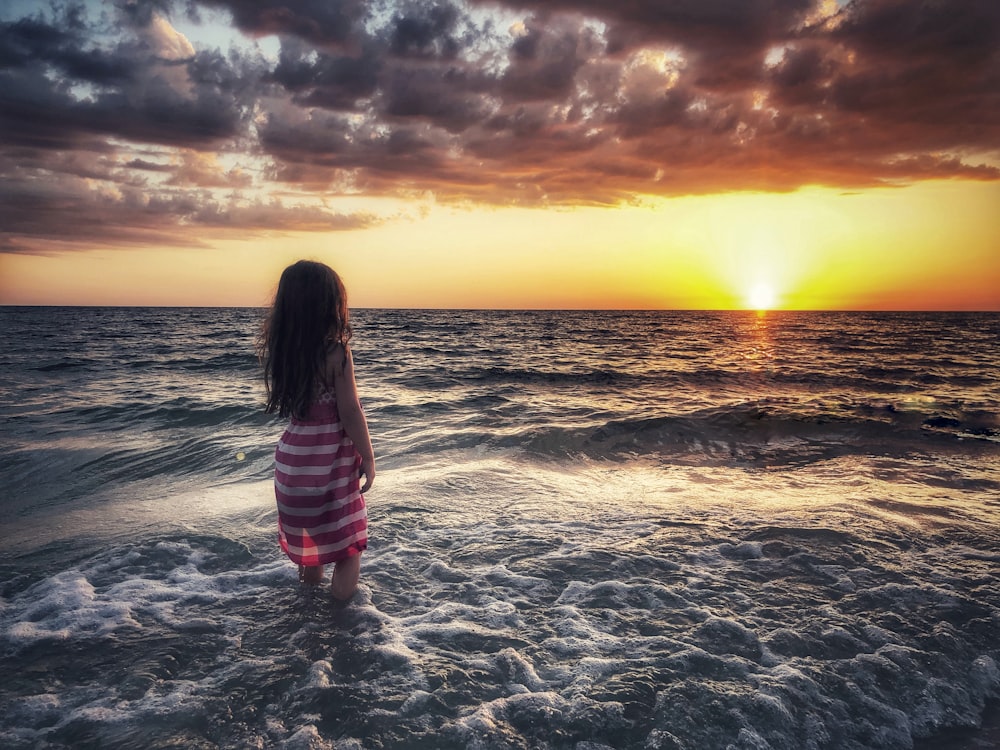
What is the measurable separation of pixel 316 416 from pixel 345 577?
1.21 m

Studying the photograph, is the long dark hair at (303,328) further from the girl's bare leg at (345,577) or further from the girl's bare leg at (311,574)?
the girl's bare leg at (311,574)

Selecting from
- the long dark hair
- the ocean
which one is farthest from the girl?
the ocean

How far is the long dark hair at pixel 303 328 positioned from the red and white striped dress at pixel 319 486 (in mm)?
153

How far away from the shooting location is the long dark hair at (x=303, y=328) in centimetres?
355

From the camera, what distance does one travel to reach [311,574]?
425 cm

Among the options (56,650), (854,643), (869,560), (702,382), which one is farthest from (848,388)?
(56,650)

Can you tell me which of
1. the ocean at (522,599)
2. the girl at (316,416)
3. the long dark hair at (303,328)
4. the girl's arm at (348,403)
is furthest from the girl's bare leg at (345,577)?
the long dark hair at (303,328)

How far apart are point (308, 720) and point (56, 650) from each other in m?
1.87

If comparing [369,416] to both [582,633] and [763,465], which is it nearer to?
[763,465]

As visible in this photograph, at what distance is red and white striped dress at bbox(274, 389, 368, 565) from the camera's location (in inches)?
Answer: 145

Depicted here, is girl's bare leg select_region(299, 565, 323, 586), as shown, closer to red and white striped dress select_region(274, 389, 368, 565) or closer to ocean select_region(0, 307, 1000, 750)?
ocean select_region(0, 307, 1000, 750)

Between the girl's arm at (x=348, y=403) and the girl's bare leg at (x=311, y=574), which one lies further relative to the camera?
the girl's bare leg at (x=311, y=574)

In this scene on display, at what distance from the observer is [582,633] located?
142 inches

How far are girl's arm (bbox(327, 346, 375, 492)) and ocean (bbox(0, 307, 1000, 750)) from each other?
3.87 feet
